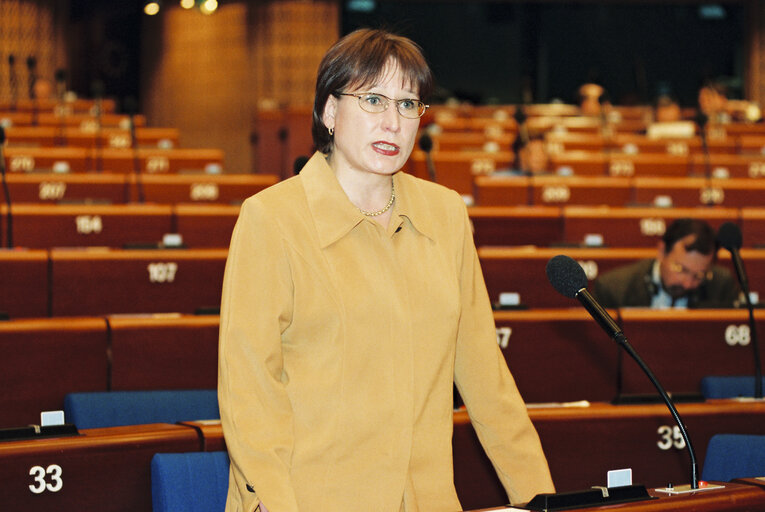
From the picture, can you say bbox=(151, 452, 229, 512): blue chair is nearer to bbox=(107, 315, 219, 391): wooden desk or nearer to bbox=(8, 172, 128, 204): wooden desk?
bbox=(107, 315, 219, 391): wooden desk

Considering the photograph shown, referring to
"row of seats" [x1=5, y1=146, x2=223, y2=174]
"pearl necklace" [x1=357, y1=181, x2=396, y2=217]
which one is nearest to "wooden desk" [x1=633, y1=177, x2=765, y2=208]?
"row of seats" [x1=5, y1=146, x2=223, y2=174]

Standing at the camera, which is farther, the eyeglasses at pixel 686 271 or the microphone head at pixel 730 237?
the eyeglasses at pixel 686 271

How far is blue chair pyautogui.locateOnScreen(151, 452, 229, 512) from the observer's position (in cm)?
220

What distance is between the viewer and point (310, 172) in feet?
5.84

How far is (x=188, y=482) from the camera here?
222 centimetres

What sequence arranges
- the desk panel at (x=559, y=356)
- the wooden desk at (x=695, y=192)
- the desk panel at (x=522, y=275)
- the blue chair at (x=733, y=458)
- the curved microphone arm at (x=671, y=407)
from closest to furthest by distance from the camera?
the curved microphone arm at (x=671, y=407) → the blue chair at (x=733, y=458) → the desk panel at (x=559, y=356) → the desk panel at (x=522, y=275) → the wooden desk at (x=695, y=192)

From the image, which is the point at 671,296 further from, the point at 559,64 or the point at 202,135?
the point at 559,64

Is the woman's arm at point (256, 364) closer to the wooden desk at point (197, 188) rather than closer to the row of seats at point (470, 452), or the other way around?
the row of seats at point (470, 452)

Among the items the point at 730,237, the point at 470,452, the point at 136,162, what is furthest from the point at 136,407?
the point at 136,162

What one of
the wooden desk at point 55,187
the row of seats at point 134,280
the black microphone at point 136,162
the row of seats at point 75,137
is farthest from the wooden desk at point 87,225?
the row of seats at point 75,137

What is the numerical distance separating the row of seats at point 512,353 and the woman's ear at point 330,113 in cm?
182

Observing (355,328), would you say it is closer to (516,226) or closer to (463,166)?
(516,226)

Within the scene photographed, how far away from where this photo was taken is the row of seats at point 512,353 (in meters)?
3.31

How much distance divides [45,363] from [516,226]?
293 cm
